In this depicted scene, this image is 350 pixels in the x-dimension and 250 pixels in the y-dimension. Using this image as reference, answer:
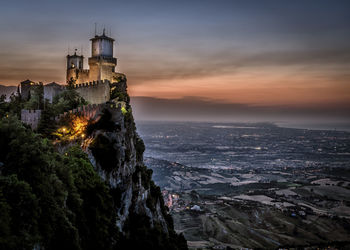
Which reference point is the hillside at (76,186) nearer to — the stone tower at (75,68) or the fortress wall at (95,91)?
the fortress wall at (95,91)

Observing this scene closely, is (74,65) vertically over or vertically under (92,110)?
over

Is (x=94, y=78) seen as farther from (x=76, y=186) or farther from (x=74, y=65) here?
(x=76, y=186)

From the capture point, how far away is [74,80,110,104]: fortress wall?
4034cm

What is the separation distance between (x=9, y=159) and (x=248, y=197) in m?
117

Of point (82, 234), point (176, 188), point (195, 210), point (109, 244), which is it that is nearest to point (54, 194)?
point (82, 234)

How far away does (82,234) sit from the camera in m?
18.9

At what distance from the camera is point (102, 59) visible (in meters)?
44.8

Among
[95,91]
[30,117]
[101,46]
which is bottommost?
[30,117]

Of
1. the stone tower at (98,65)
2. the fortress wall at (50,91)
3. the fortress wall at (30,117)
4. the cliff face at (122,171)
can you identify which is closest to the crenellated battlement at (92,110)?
the cliff face at (122,171)

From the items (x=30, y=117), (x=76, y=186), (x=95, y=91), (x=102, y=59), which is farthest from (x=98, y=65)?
(x=76, y=186)

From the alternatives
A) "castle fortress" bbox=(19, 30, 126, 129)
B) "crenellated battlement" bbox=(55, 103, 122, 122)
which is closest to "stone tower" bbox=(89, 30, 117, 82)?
"castle fortress" bbox=(19, 30, 126, 129)

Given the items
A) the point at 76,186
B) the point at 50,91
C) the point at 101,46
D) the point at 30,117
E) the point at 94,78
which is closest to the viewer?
the point at 76,186

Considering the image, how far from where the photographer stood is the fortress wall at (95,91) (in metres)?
40.3

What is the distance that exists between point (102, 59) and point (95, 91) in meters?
6.64
